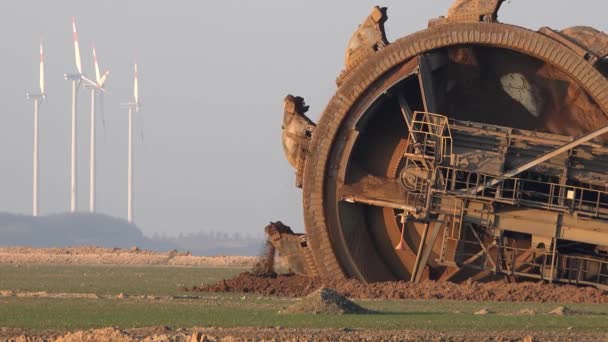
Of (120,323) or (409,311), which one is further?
(409,311)

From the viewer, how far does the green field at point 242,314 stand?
27.0m

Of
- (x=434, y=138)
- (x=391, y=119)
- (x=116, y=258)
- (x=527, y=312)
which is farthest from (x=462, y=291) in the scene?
(x=116, y=258)

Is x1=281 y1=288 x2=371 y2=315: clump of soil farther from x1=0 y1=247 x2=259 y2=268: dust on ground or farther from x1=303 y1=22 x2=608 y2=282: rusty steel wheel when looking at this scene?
x1=0 y1=247 x2=259 y2=268: dust on ground

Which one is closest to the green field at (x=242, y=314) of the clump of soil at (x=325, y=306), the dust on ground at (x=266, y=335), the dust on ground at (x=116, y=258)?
the clump of soil at (x=325, y=306)

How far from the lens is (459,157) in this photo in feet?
118

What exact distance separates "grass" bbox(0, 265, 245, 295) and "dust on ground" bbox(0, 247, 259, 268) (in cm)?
476

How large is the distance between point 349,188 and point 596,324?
1148 cm

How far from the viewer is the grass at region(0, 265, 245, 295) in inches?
1545

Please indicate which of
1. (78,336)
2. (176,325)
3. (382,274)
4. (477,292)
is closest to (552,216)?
(477,292)

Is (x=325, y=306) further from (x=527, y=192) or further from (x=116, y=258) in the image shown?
(x=116, y=258)

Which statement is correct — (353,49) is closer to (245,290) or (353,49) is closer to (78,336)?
(245,290)

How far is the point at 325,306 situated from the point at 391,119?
34.8 ft

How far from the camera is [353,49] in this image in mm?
38656

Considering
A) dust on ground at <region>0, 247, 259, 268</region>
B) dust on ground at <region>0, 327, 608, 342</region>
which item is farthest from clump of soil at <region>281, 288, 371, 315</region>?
dust on ground at <region>0, 247, 259, 268</region>
